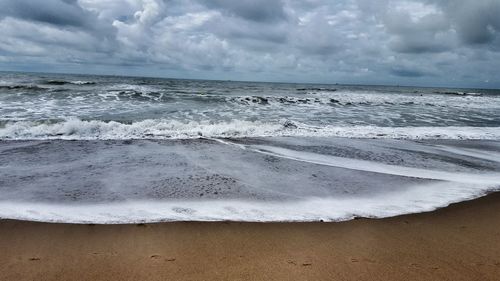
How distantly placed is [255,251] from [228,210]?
3.96ft

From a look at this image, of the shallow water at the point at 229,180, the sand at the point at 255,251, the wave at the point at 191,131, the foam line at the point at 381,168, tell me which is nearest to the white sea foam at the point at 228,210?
the shallow water at the point at 229,180

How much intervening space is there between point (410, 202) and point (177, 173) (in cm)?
386

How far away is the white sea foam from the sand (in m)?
0.21

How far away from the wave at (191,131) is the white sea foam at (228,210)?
573 centimetres

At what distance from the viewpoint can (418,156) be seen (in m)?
8.32

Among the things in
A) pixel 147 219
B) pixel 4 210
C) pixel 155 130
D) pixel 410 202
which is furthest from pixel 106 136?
pixel 410 202

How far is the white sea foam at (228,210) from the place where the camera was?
4.16 meters

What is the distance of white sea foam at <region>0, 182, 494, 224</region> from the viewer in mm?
4164

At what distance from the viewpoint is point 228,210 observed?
4.50 metres

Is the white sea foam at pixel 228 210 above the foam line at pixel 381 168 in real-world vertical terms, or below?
below

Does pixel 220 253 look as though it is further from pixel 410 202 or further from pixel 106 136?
pixel 106 136

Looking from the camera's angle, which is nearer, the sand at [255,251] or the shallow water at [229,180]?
the sand at [255,251]

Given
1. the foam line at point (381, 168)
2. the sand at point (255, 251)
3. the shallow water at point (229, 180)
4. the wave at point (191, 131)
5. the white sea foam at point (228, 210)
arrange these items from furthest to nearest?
the wave at point (191, 131) → the foam line at point (381, 168) → the shallow water at point (229, 180) → the white sea foam at point (228, 210) → the sand at point (255, 251)

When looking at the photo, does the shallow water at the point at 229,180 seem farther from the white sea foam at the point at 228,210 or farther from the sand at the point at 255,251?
the sand at the point at 255,251
